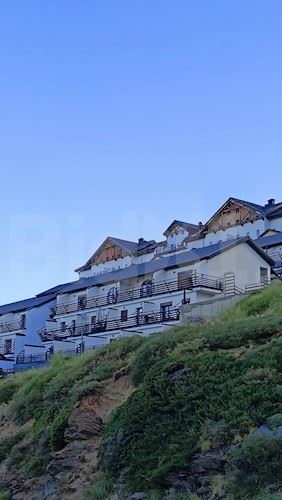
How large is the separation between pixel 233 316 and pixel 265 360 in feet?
31.3

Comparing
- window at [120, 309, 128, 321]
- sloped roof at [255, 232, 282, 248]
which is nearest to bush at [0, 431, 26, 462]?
window at [120, 309, 128, 321]

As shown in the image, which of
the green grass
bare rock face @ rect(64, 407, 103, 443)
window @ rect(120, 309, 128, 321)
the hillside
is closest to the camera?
the hillside

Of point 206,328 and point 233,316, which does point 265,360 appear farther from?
point 233,316

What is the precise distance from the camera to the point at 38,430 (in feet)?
57.9

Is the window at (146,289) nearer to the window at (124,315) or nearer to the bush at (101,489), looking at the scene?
the window at (124,315)

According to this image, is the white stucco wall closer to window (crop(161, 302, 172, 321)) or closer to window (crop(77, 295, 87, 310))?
window (crop(161, 302, 172, 321))

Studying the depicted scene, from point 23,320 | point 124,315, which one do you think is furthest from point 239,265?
point 23,320

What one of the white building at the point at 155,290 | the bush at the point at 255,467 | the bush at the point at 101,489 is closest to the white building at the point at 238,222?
the white building at the point at 155,290

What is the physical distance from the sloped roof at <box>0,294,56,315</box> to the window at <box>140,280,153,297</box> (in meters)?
14.4

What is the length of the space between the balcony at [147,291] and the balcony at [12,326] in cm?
465

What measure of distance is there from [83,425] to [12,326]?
164ft

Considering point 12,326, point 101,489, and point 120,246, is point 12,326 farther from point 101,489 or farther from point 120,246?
point 101,489

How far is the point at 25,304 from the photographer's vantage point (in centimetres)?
6631

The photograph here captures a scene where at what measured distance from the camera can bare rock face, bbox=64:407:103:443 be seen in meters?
15.4
